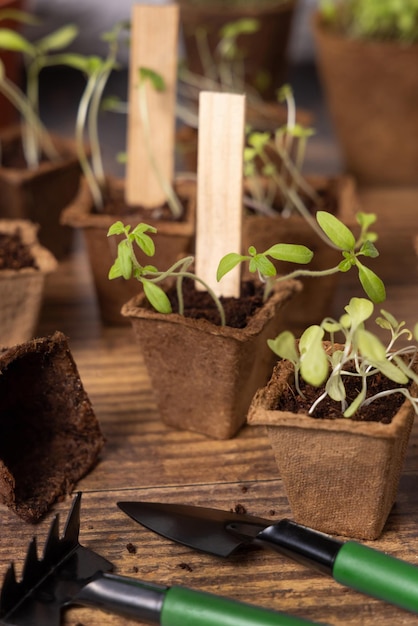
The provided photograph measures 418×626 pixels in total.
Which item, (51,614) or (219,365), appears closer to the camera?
(51,614)

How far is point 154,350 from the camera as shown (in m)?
1.09

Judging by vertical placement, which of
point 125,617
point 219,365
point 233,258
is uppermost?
point 233,258

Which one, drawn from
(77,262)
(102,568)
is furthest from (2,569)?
(77,262)

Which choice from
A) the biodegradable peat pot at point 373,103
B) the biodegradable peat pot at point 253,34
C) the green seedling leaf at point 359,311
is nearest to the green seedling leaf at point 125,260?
the green seedling leaf at point 359,311

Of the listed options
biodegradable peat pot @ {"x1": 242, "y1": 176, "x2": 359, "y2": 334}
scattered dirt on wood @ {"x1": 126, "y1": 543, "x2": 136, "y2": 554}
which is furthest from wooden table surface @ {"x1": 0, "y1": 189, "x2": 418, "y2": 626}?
biodegradable peat pot @ {"x1": 242, "y1": 176, "x2": 359, "y2": 334}

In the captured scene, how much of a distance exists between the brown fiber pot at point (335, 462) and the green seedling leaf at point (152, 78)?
0.59 meters

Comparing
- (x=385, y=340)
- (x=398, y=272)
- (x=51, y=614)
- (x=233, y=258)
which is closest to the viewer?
(x=51, y=614)

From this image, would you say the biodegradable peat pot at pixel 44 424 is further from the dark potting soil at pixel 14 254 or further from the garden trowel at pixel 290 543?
the dark potting soil at pixel 14 254

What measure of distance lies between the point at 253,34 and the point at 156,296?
114 cm

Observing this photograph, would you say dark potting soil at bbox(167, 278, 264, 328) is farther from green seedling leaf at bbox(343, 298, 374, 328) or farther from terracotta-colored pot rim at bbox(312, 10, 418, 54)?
terracotta-colored pot rim at bbox(312, 10, 418, 54)

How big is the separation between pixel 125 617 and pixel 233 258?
37 centimetres

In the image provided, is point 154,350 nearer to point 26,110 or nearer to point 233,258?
point 233,258

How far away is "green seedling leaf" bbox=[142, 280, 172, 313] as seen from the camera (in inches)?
38.7

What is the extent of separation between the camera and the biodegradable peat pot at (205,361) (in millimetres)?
1044
